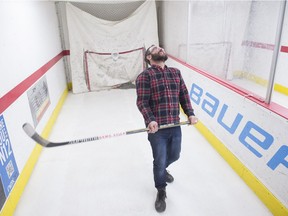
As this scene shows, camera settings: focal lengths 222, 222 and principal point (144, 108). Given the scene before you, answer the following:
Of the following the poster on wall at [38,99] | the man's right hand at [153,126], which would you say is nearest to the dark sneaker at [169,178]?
the man's right hand at [153,126]

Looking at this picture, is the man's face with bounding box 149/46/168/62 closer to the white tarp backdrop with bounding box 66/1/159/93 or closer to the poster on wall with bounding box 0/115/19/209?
the poster on wall with bounding box 0/115/19/209

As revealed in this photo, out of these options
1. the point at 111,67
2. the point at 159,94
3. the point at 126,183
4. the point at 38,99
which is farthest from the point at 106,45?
the point at 159,94

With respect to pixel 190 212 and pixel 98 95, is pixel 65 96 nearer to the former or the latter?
pixel 98 95

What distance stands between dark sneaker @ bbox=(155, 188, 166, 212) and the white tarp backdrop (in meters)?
3.59

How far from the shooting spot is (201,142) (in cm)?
269

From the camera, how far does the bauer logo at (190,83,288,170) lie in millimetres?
1620

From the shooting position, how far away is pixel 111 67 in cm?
496

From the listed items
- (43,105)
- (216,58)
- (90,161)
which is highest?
(216,58)

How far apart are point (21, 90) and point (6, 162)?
0.80 m

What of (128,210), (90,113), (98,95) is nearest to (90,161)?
(128,210)

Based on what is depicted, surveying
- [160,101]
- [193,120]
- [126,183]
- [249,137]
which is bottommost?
[126,183]

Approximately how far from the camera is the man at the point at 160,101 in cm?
153

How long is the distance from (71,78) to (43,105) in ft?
7.07

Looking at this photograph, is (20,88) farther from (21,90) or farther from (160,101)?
(160,101)
